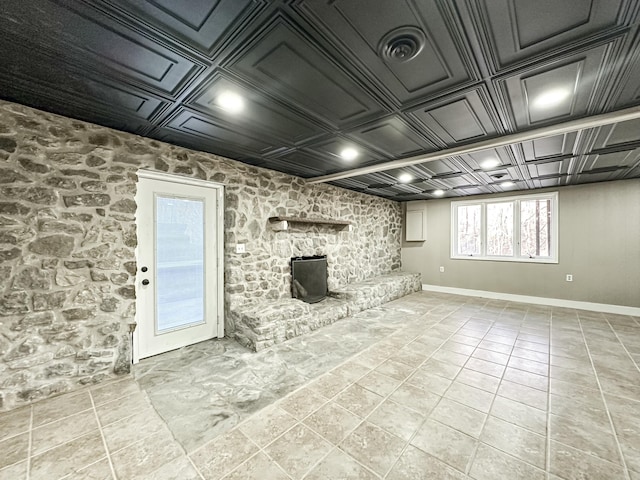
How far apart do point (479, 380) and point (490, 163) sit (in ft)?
9.45

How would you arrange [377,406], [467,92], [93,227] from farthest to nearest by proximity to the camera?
[93,227], [377,406], [467,92]

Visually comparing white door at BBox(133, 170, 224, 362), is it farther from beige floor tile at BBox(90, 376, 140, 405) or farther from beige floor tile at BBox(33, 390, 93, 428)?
beige floor tile at BBox(33, 390, 93, 428)

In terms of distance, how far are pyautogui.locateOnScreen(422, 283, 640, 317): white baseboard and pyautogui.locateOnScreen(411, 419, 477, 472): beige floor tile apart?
5.03m

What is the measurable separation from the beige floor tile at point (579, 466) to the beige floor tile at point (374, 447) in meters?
0.90

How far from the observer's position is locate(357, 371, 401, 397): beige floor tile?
2.36 m

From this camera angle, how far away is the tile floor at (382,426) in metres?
1.56

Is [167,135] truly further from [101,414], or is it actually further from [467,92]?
[467,92]

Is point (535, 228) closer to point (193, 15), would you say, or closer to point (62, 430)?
point (193, 15)

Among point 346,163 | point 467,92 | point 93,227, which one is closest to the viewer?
point 467,92

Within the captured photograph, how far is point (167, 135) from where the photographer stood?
2.79 metres

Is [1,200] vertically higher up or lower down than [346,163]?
lower down

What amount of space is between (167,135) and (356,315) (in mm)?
3773

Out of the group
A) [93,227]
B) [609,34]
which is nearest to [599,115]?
[609,34]

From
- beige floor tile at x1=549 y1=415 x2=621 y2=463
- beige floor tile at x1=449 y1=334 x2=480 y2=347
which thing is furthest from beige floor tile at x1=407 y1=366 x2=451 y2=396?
beige floor tile at x1=449 y1=334 x2=480 y2=347
